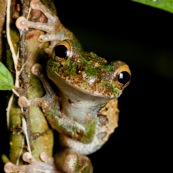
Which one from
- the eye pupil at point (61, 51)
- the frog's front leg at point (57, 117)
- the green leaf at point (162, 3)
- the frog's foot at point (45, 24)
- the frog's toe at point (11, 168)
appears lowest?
the frog's toe at point (11, 168)

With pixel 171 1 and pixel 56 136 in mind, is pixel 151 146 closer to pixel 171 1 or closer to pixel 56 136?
pixel 56 136

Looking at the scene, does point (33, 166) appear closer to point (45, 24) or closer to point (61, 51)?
point (61, 51)


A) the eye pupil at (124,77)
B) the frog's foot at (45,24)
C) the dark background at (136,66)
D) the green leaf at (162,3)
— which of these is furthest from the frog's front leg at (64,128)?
the dark background at (136,66)

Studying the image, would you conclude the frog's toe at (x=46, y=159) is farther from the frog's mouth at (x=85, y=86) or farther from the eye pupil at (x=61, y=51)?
the eye pupil at (x=61, y=51)

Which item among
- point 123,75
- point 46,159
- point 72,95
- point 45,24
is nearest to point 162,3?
point 123,75

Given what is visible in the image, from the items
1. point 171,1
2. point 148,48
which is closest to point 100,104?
point 171,1

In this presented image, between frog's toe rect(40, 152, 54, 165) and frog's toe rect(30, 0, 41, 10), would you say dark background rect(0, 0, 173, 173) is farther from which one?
frog's toe rect(30, 0, 41, 10)
